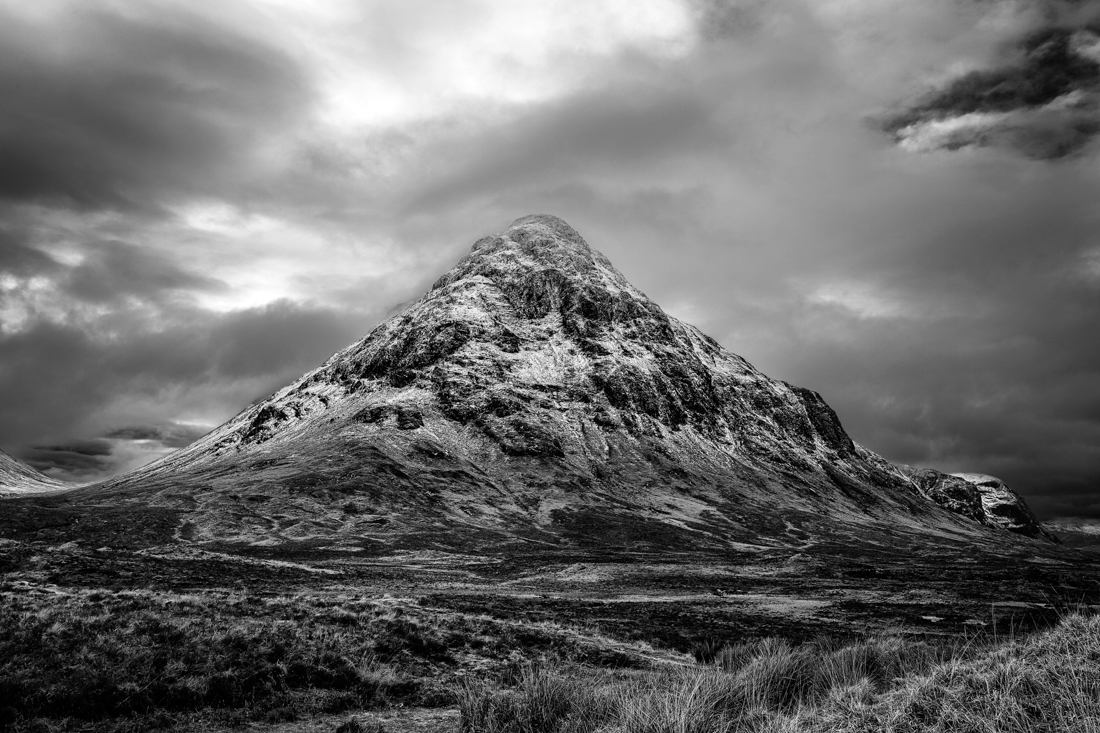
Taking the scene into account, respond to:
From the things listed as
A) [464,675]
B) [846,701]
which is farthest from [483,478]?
[846,701]

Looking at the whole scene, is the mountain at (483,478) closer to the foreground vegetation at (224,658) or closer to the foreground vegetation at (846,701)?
the foreground vegetation at (224,658)

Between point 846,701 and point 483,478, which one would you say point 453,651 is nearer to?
point 846,701

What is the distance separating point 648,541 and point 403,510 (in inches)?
1790

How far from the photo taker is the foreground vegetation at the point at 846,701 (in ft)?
20.7

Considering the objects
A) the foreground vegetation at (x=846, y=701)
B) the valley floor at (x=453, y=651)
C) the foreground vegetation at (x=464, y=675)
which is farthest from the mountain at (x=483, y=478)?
the foreground vegetation at (x=846, y=701)

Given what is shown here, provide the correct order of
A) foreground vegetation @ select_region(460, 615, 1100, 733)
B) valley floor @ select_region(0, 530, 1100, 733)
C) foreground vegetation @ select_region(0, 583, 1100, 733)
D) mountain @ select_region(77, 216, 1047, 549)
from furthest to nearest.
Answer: mountain @ select_region(77, 216, 1047, 549)
valley floor @ select_region(0, 530, 1100, 733)
foreground vegetation @ select_region(0, 583, 1100, 733)
foreground vegetation @ select_region(460, 615, 1100, 733)

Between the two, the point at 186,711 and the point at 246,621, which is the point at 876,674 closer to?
the point at 186,711

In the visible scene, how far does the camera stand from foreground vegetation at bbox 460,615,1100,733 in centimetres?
630

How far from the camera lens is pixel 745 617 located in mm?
32938

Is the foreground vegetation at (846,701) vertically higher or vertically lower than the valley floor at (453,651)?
higher

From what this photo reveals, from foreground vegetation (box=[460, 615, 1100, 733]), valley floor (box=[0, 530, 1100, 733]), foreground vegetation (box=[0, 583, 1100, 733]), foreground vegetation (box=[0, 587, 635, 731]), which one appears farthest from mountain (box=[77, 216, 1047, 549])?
foreground vegetation (box=[460, 615, 1100, 733])

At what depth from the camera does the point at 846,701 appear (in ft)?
25.3

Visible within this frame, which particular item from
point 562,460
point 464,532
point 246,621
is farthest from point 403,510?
point 246,621

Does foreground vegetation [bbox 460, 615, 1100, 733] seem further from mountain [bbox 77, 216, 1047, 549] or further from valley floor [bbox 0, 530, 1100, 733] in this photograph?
mountain [bbox 77, 216, 1047, 549]
